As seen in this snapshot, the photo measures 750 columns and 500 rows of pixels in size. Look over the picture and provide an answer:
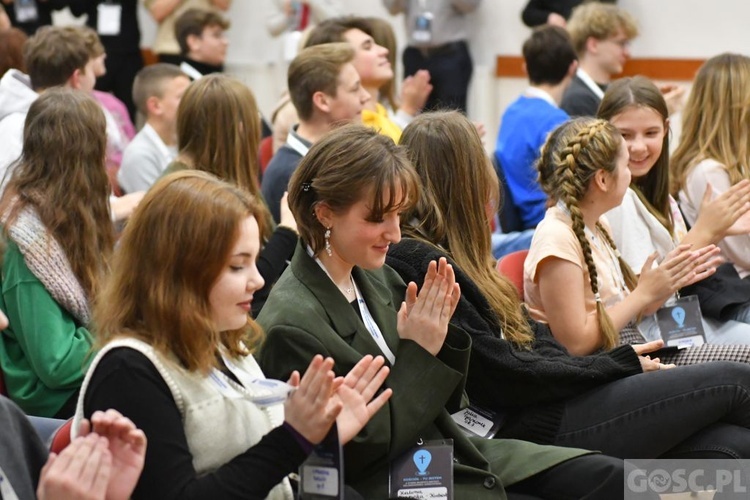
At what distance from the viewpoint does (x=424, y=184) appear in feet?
9.59

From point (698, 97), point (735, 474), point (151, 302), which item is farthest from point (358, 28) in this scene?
point (151, 302)

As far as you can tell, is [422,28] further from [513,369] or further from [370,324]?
[370,324]

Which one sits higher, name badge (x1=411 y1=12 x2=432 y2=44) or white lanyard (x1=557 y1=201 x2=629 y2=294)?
white lanyard (x1=557 y1=201 x2=629 y2=294)

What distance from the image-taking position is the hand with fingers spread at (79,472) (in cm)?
177

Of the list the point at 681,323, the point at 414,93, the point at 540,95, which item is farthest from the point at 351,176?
the point at 414,93

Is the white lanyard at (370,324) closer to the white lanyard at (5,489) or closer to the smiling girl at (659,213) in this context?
the white lanyard at (5,489)

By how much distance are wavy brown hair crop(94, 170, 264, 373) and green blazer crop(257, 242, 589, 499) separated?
0.35 m

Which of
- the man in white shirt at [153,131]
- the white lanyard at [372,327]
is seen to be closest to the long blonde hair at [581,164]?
the white lanyard at [372,327]

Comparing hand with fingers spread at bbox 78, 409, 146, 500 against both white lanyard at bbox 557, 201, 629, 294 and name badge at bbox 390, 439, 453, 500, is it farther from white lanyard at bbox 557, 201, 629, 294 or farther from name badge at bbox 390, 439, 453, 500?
white lanyard at bbox 557, 201, 629, 294

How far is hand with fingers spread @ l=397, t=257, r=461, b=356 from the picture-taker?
2426 mm

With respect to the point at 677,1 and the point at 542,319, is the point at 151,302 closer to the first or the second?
the point at 542,319

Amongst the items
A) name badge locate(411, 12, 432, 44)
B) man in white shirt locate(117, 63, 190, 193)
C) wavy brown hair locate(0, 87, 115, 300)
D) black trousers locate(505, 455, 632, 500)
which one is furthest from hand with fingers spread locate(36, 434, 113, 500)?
name badge locate(411, 12, 432, 44)

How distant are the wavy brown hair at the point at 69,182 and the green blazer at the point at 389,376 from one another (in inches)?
29.3

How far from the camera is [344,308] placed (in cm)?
254
